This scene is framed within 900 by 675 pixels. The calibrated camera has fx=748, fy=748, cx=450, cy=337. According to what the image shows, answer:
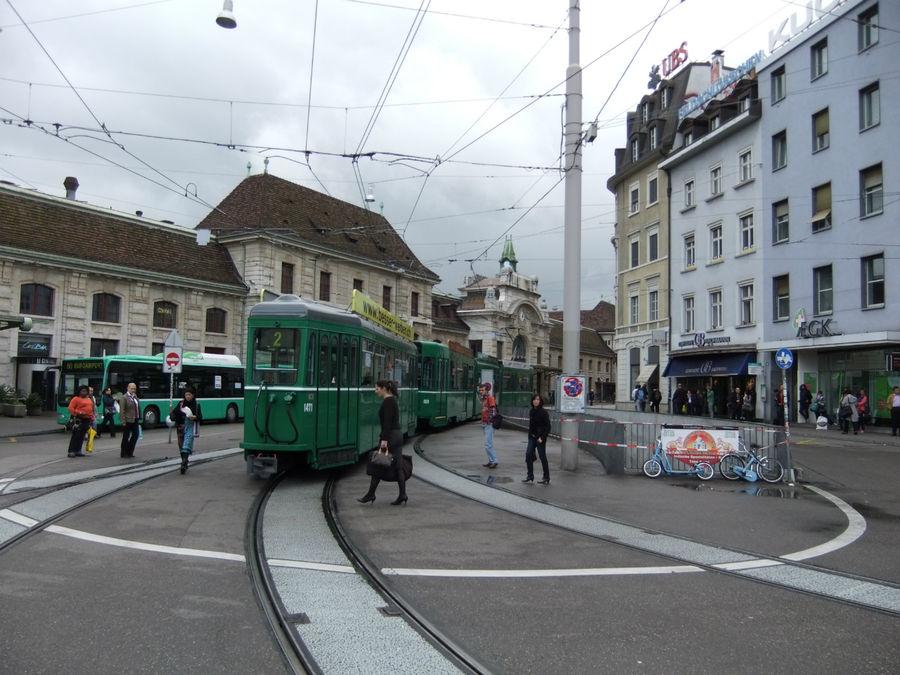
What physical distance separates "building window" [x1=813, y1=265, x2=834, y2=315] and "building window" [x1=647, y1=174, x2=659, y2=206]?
1328 centimetres

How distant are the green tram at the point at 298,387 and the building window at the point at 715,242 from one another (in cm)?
2775

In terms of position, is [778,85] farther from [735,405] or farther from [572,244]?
[572,244]

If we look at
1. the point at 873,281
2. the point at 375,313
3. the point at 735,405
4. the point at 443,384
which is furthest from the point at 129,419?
the point at 735,405

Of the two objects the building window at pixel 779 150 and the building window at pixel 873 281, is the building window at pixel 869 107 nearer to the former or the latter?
the building window at pixel 779 150

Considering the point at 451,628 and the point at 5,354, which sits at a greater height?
the point at 5,354

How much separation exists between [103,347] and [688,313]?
3004 cm

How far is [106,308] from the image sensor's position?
124ft

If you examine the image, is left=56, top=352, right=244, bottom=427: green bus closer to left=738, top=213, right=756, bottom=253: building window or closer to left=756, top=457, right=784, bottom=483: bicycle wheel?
left=756, top=457, right=784, bottom=483: bicycle wheel

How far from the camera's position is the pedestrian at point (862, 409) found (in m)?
25.4

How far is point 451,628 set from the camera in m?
5.20

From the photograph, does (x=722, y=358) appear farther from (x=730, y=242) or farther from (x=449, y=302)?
(x=449, y=302)

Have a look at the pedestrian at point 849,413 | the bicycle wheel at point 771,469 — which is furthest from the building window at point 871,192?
the bicycle wheel at point 771,469

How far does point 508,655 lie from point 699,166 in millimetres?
36977

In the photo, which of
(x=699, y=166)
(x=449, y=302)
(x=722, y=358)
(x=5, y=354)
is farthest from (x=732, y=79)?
(x=449, y=302)
